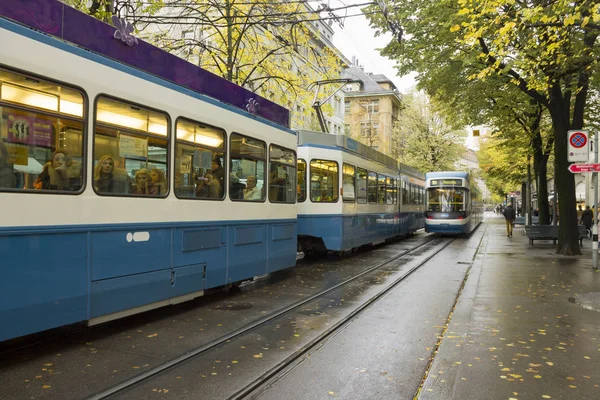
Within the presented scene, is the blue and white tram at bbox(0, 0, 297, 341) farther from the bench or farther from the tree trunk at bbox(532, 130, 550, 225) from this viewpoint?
the tree trunk at bbox(532, 130, 550, 225)

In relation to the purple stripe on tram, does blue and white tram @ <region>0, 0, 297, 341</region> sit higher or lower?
lower

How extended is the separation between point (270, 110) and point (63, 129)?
4.85 meters

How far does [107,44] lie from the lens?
5.75 meters

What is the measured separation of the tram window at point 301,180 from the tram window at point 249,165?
4.04 m

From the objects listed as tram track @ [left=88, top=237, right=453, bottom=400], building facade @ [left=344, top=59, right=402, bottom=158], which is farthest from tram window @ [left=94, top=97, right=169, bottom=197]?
building facade @ [left=344, top=59, right=402, bottom=158]

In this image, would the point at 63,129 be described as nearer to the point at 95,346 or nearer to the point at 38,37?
the point at 38,37

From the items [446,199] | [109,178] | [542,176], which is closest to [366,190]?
[446,199]

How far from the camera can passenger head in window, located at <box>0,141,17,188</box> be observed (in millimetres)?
4500

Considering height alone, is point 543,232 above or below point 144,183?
below

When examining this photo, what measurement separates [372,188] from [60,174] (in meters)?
12.4

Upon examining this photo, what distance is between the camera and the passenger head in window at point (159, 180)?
642cm

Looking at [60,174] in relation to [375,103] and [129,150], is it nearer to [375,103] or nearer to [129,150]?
[129,150]

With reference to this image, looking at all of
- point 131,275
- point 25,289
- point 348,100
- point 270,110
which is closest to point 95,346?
point 131,275

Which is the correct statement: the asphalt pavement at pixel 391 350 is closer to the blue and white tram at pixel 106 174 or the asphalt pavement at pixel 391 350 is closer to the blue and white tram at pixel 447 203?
the blue and white tram at pixel 106 174
